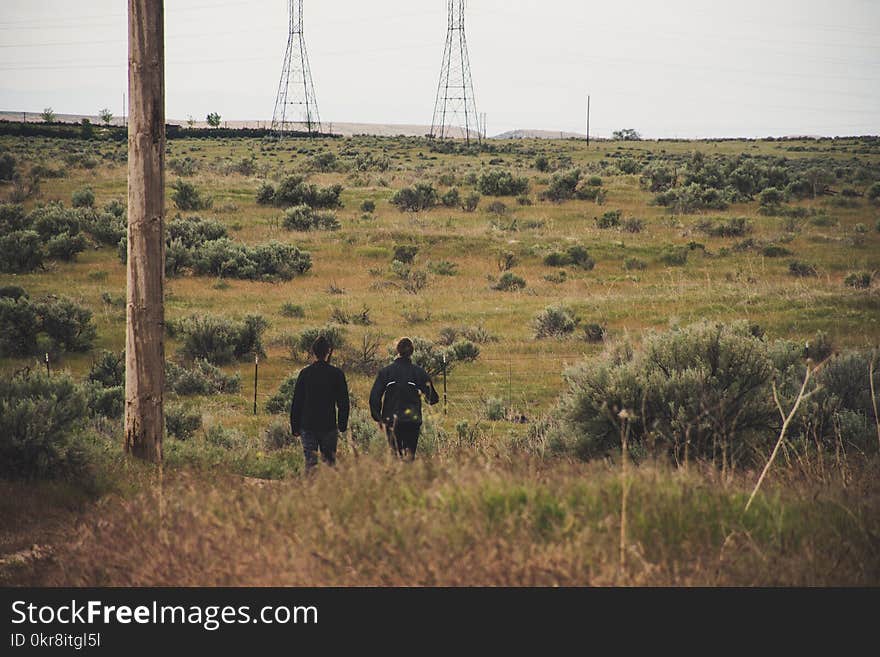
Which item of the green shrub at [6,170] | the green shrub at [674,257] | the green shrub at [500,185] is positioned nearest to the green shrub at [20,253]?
the green shrub at [674,257]

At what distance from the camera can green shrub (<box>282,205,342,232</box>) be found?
38.5 metres

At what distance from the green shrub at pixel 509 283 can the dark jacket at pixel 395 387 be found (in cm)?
1898

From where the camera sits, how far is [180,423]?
48.2ft

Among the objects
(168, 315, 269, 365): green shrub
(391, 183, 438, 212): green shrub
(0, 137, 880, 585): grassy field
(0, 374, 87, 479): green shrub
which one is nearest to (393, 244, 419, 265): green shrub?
(0, 137, 880, 585): grassy field

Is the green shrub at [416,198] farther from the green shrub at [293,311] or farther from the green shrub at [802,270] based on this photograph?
the green shrub at [293,311]

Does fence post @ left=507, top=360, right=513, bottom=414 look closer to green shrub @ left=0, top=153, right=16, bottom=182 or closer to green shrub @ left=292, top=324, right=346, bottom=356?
green shrub @ left=292, top=324, right=346, bottom=356

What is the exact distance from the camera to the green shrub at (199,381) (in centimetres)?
1838

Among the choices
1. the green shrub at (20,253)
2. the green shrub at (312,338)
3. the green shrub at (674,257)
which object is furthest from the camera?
the green shrub at (674,257)

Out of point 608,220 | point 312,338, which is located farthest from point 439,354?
point 608,220

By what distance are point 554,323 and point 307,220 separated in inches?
719

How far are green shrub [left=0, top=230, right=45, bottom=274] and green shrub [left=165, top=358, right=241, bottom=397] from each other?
12.6 meters

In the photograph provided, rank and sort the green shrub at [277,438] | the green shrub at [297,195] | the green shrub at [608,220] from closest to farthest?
the green shrub at [277,438]
the green shrub at [608,220]
the green shrub at [297,195]

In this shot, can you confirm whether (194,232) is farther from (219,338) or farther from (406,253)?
(219,338)
